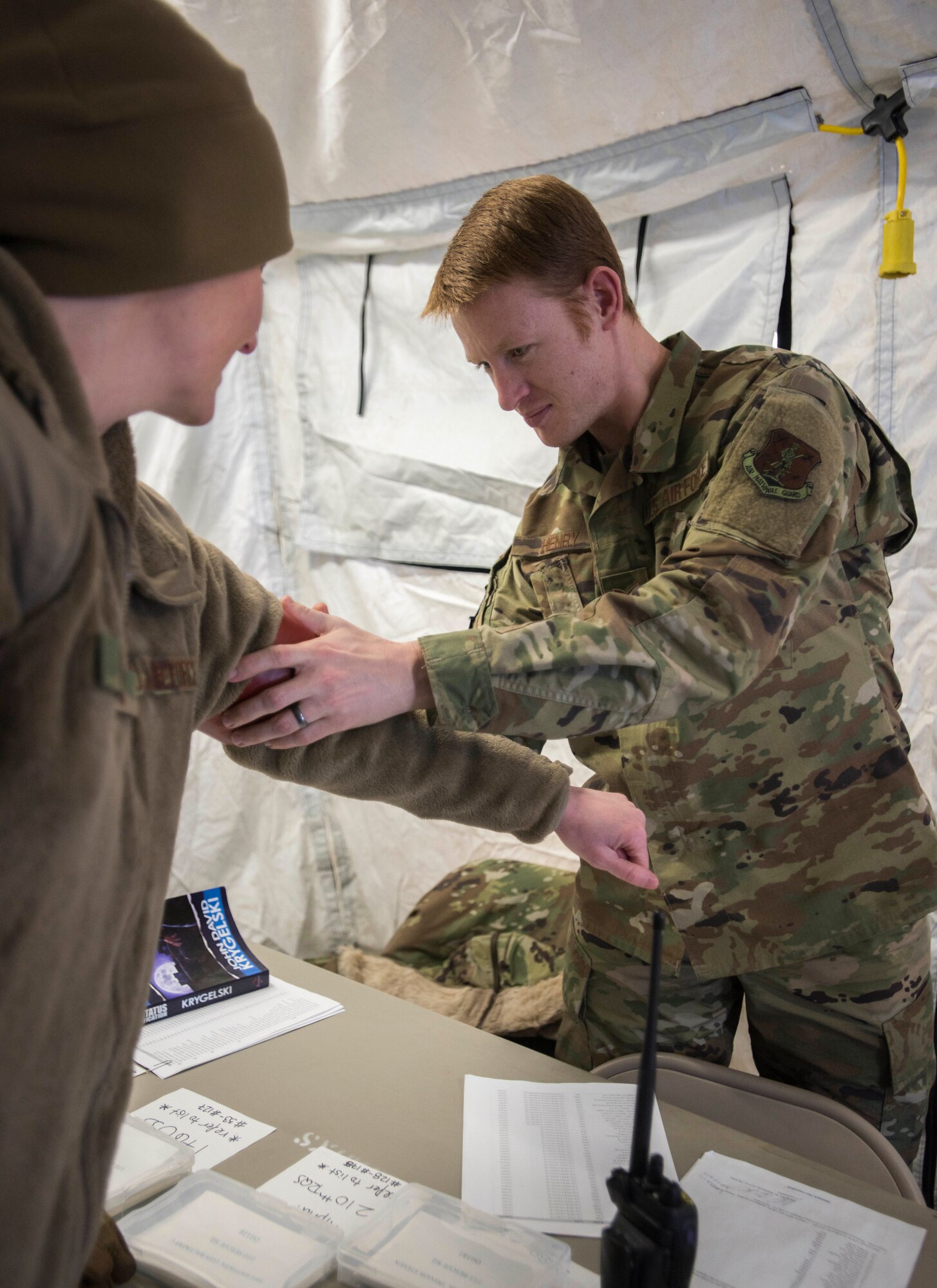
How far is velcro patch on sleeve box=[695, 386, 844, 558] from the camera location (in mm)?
1230

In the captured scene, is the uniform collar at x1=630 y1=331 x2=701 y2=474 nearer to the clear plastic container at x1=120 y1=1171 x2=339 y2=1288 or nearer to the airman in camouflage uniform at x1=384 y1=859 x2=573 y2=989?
the clear plastic container at x1=120 y1=1171 x2=339 y2=1288

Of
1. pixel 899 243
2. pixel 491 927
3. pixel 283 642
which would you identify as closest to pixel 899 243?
pixel 899 243

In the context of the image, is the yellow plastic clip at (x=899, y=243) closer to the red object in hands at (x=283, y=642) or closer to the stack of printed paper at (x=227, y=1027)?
the red object in hands at (x=283, y=642)

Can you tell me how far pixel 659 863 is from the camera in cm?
154

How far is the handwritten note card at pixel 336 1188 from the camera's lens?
96 centimetres

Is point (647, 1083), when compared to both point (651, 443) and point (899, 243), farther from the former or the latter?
point (899, 243)

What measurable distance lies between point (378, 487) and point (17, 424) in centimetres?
244

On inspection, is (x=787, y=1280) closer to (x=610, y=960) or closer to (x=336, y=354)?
(x=610, y=960)

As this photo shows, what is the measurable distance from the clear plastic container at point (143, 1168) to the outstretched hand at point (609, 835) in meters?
0.57

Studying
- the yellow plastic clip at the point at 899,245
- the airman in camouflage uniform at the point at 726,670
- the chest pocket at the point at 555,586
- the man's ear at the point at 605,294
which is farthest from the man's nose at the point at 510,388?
the yellow plastic clip at the point at 899,245

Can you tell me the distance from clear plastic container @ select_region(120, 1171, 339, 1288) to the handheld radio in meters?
0.32

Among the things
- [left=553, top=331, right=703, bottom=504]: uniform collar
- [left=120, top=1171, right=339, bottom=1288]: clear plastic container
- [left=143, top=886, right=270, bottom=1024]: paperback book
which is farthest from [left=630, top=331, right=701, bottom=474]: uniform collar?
[left=120, top=1171, right=339, bottom=1288]: clear plastic container

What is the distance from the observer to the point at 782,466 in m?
1.26

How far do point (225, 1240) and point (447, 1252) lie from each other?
0.21 m
